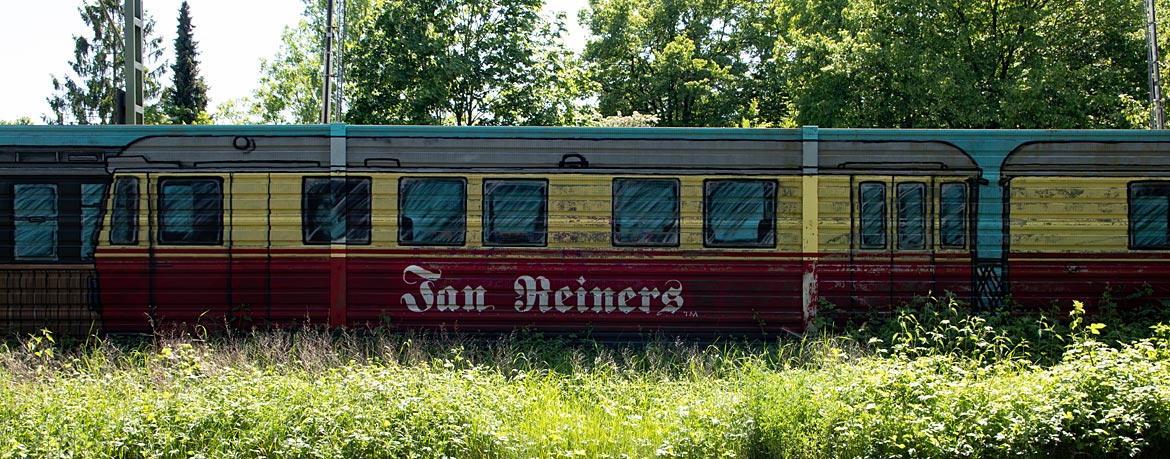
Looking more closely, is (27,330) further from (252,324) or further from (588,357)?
(588,357)

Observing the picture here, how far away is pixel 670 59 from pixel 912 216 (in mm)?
29248

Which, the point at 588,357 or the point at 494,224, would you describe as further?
the point at 494,224

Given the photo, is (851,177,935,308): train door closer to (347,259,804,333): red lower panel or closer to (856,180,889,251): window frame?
(856,180,889,251): window frame

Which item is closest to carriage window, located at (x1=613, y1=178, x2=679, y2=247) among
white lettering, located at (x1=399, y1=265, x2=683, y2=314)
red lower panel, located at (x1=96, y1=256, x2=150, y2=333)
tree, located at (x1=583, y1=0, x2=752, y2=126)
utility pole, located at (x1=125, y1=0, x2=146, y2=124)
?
white lettering, located at (x1=399, y1=265, x2=683, y2=314)

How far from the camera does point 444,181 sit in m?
8.80

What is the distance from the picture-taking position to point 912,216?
8.89 metres

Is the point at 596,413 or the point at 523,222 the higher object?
the point at 523,222

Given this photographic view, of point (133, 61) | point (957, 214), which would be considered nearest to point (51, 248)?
point (133, 61)

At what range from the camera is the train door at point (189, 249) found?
879 centimetres

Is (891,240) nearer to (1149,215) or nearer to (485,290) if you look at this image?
(1149,215)

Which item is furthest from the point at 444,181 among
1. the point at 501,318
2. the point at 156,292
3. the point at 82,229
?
the point at 82,229

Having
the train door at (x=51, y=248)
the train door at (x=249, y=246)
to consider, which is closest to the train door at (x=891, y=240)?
the train door at (x=249, y=246)

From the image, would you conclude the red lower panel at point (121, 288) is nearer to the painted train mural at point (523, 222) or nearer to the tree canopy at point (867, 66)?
the painted train mural at point (523, 222)

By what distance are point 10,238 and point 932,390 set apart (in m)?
8.96
